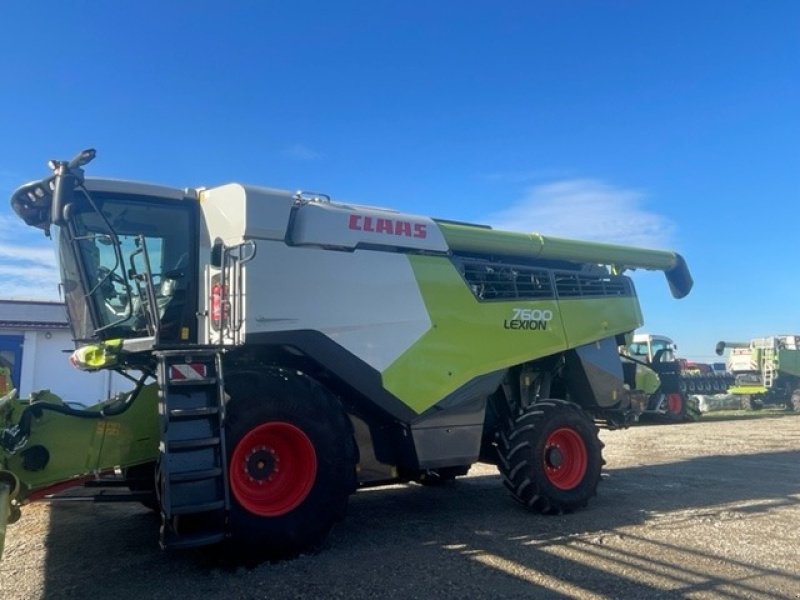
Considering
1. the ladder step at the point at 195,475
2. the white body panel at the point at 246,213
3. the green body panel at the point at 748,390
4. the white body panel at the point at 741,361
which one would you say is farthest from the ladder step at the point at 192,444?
the white body panel at the point at 741,361

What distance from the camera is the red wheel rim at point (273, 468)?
5.48 meters

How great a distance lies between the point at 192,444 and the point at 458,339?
9.63 feet

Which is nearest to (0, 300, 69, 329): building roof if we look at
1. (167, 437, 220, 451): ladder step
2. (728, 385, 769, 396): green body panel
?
(167, 437, 220, 451): ladder step

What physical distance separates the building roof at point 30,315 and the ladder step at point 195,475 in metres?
18.7

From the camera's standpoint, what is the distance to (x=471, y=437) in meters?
7.09

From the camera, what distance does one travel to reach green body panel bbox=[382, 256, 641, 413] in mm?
6633

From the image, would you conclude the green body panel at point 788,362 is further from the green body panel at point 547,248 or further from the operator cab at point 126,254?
the operator cab at point 126,254

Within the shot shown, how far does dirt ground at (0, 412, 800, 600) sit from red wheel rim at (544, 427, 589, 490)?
1.24ft

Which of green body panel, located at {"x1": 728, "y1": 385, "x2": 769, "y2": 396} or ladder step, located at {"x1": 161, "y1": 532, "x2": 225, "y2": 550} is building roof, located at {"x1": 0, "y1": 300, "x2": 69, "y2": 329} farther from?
green body panel, located at {"x1": 728, "y1": 385, "x2": 769, "y2": 396}

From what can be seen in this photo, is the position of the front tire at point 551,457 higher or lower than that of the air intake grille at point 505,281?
lower

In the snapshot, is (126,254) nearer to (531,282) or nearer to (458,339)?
(458,339)

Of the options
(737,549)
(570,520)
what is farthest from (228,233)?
(737,549)

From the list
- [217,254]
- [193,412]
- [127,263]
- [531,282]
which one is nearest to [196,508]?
[193,412]

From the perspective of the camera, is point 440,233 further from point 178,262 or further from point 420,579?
point 420,579
